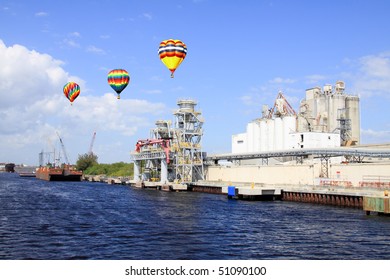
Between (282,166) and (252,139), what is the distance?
144 feet

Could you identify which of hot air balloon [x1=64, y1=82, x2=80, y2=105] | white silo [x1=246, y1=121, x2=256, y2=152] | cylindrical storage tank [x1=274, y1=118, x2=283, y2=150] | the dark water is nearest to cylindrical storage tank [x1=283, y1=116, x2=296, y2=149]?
cylindrical storage tank [x1=274, y1=118, x2=283, y2=150]

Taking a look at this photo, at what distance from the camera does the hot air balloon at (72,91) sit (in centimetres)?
12644

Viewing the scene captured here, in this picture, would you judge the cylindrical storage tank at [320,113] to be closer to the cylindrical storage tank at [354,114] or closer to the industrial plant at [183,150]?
the cylindrical storage tank at [354,114]

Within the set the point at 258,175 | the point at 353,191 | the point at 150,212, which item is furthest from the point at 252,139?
the point at 150,212

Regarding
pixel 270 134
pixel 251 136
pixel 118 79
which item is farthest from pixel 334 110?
pixel 118 79

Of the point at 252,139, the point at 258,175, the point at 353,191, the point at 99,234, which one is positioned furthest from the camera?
the point at 252,139

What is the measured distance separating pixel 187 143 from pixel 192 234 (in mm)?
87410

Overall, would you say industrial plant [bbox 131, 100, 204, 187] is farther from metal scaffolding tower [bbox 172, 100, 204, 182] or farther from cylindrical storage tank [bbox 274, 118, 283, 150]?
cylindrical storage tank [bbox 274, 118, 283, 150]

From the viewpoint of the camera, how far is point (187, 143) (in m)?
136

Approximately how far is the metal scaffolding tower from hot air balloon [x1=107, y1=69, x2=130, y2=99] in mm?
30861

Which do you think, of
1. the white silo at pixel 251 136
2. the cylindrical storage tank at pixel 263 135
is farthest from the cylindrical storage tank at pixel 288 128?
the white silo at pixel 251 136
